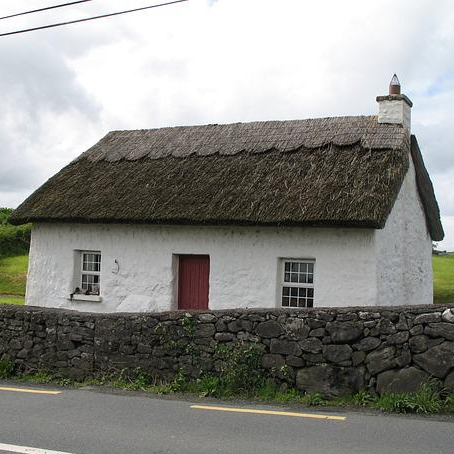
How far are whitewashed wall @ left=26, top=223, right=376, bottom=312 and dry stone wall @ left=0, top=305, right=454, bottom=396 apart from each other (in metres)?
4.97

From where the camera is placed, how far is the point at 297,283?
14.2 meters

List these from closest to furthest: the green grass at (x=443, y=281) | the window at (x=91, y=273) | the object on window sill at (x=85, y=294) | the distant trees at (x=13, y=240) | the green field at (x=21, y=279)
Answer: the object on window sill at (x=85, y=294) → the window at (x=91, y=273) → the green grass at (x=443, y=281) → the green field at (x=21, y=279) → the distant trees at (x=13, y=240)

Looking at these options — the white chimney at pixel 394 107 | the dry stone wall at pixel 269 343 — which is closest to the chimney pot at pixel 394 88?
the white chimney at pixel 394 107

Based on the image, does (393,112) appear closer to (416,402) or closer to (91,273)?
(91,273)

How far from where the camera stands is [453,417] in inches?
288

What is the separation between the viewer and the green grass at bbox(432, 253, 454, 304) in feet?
70.8

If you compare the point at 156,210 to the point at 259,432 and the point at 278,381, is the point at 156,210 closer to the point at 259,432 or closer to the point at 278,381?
the point at 278,381

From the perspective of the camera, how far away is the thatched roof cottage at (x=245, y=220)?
44.6 feet

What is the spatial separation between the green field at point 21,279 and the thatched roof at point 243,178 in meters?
5.38

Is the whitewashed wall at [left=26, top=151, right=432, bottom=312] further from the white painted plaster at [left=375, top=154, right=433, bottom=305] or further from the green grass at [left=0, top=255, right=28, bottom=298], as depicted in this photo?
the green grass at [left=0, top=255, right=28, bottom=298]

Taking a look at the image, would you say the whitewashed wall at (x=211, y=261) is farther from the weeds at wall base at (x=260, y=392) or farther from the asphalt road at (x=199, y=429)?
the asphalt road at (x=199, y=429)

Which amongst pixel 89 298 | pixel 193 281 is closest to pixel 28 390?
pixel 193 281

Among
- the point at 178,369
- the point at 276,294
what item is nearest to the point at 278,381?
the point at 178,369

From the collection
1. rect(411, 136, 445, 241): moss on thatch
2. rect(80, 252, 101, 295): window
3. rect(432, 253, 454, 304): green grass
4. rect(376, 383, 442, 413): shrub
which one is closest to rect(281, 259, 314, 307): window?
rect(411, 136, 445, 241): moss on thatch
